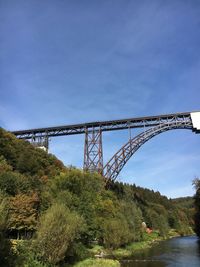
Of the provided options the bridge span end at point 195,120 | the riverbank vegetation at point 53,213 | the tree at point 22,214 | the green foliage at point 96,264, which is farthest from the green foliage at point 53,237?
the bridge span end at point 195,120

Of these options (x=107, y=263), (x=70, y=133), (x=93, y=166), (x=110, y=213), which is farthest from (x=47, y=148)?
(x=107, y=263)

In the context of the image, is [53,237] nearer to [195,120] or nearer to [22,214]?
[22,214]

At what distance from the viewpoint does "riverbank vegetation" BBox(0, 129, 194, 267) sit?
1911cm

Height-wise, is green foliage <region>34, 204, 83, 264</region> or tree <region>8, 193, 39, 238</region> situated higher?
tree <region>8, 193, 39, 238</region>

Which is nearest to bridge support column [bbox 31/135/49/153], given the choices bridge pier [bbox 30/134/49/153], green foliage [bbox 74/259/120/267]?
bridge pier [bbox 30/134/49/153]

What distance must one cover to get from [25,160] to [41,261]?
28871 millimetres

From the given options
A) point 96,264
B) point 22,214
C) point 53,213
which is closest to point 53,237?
point 53,213

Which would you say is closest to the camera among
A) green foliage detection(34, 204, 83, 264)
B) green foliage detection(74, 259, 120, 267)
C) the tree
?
green foliage detection(34, 204, 83, 264)

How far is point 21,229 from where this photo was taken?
29.3 m

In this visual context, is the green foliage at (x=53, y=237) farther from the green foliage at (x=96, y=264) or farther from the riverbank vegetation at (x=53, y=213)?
the green foliage at (x=96, y=264)

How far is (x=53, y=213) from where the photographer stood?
65.9 ft

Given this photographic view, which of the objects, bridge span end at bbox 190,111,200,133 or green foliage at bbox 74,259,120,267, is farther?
bridge span end at bbox 190,111,200,133

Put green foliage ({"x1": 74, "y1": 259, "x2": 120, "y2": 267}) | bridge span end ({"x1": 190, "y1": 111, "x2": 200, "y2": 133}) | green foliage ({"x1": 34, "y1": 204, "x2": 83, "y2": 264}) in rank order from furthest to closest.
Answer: bridge span end ({"x1": 190, "y1": 111, "x2": 200, "y2": 133})
green foliage ({"x1": 74, "y1": 259, "x2": 120, "y2": 267})
green foliage ({"x1": 34, "y1": 204, "x2": 83, "y2": 264})

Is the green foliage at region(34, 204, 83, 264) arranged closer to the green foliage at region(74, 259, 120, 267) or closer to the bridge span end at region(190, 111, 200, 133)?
the green foliage at region(74, 259, 120, 267)
